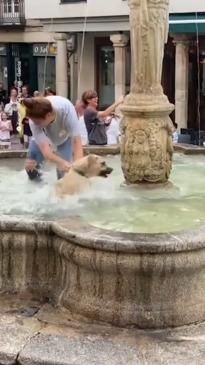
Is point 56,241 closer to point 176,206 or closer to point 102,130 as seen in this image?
point 176,206

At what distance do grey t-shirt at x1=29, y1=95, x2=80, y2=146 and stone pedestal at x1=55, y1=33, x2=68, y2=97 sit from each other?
16.4m

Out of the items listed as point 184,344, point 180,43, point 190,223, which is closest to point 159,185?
point 190,223

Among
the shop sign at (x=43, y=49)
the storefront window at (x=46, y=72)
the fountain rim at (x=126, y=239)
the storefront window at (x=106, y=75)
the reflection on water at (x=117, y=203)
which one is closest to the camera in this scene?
the fountain rim at (x=126, y=239)

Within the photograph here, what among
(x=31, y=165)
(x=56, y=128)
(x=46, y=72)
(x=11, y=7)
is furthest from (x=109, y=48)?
(x=56, y=128)

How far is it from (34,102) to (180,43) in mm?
14262

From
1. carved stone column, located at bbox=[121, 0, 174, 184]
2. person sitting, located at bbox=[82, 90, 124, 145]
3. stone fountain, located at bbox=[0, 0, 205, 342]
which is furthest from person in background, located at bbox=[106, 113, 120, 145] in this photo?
stone fountain, located at bbox=[0, 0, 205, 342]

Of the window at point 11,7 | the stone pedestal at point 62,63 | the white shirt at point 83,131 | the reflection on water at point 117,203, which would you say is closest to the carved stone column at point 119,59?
the stone pedestal at point 62,63

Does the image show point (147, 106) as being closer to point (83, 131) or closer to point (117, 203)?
point (117, 203)

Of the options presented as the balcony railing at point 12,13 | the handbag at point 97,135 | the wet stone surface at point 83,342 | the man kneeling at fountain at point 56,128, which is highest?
the balcony railing at point 12,13

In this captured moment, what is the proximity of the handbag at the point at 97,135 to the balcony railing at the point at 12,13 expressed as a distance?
18.1 meters

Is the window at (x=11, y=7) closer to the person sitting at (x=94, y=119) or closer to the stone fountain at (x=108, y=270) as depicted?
the person sitting at (x=94, y=119)

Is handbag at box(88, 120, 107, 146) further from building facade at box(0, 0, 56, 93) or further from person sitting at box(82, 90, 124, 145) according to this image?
building facade at box(0, 0, 56, 93)

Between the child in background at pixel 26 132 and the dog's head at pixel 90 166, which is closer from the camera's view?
the dog's head at pixel 90 166

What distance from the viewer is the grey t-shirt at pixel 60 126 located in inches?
231
